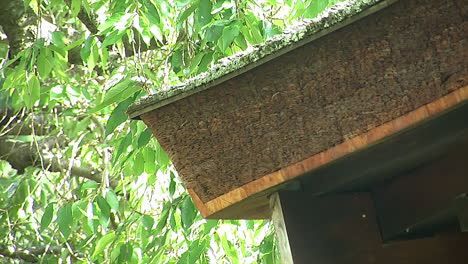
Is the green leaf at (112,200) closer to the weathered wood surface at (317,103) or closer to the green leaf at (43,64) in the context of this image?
the green leaf at (43,64)

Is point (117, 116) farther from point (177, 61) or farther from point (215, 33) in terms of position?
point (177, 61)

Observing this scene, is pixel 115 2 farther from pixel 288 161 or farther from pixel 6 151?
pixel 6 151

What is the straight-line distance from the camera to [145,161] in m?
2.87

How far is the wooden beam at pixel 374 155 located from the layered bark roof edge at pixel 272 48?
140 millimetres

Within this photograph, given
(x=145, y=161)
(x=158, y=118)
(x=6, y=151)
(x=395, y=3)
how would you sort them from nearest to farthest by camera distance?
(x=395, y=3) → (x=158, y=118) → (x=145, y=161) → (x=6, y=151)

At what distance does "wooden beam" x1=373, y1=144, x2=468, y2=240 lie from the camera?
1.23 meters

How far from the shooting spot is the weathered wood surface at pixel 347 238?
125cm

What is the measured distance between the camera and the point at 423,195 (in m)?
1.27

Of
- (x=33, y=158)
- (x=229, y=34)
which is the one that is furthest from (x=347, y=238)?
(x=33, y=158)

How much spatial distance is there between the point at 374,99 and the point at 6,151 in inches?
164

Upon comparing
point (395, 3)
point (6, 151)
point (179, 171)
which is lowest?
point (179, 171)

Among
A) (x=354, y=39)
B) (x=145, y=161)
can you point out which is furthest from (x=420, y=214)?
(x=145, y=161)

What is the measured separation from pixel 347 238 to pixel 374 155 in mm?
138

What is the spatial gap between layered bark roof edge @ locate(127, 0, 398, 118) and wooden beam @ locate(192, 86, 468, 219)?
14 cm
